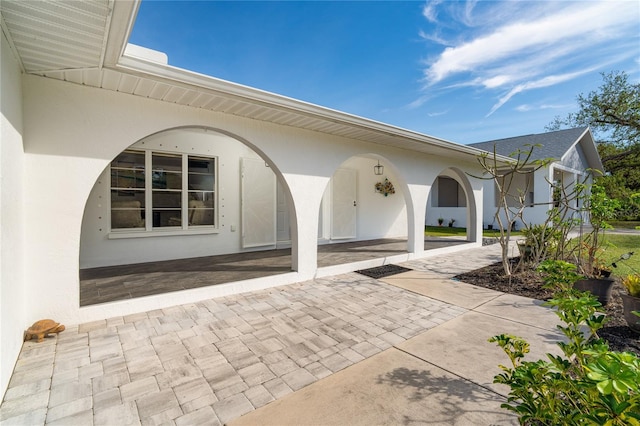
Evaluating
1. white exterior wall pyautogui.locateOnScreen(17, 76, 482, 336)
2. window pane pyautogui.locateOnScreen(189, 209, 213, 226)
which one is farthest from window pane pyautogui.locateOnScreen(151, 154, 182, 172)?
white exterior wall pyautogui.locateOnScreen(17, 76, 482, 336)

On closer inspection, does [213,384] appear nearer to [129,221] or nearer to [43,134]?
[43,134]

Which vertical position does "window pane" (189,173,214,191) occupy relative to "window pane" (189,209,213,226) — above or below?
above

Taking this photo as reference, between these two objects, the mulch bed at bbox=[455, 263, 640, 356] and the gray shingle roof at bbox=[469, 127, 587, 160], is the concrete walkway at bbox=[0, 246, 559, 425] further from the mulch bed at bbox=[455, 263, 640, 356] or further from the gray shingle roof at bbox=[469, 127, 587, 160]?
the gray shingle roof at bbox=[469, 127, 587, 160]

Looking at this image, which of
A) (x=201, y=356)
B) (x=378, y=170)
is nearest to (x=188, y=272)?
(x=201, y=356)

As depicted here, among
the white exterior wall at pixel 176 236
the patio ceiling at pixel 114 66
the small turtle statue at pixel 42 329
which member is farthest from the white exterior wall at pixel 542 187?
the small turtle statue at pixel 42 329

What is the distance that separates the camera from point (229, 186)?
284 inches

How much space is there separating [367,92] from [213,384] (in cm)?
1193

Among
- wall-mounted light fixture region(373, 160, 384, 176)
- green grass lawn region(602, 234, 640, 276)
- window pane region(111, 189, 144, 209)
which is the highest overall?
wall-mounted light fixture region(373, 160, 384, 176)

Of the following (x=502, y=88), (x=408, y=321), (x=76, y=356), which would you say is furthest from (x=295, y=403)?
(x=502, y=88)

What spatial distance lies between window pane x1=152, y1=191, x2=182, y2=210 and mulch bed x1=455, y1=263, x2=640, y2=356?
6162 millimetres

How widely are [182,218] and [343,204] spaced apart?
4.80m

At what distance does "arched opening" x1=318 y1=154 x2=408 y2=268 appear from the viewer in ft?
29.3

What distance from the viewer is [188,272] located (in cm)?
528

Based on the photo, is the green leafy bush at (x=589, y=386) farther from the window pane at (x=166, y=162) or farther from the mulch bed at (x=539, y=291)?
the window pane at (x=166, y=162)
